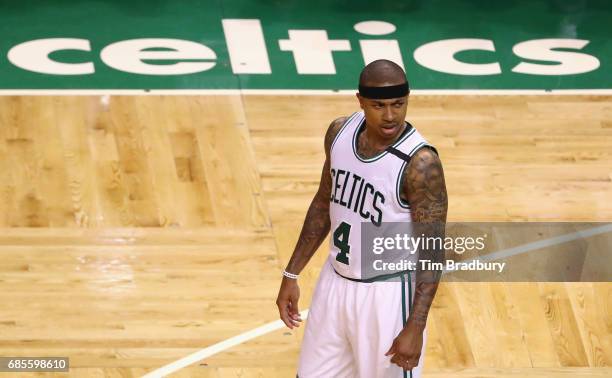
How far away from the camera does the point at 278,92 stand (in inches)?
381

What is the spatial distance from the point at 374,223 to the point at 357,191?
0.14m

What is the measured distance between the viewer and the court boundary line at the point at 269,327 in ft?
21.7

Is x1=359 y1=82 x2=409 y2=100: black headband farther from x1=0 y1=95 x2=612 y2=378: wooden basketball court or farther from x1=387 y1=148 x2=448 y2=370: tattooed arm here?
x1=0 y1=95 x2=612 y2=378: wooden basketball court

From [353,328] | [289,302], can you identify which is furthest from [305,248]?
[353,328]

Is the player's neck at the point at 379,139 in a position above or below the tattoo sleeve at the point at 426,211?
above

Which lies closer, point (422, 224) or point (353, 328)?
point (422, 224)

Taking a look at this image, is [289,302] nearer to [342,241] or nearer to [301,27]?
[342,241]

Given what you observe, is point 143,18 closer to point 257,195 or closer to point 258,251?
point 257,195

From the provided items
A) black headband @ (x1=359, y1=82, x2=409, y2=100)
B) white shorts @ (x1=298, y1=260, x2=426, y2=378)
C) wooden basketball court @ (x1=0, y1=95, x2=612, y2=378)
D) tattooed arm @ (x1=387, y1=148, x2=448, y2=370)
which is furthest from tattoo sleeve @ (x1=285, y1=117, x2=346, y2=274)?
wooden basketball court @ (x1=0, y1=95, x2=612, y2=378)

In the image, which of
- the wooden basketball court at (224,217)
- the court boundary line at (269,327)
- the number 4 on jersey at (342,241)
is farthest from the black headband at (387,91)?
the court boundary line at (269,327)

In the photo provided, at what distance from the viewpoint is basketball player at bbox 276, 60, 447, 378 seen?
4898 mm

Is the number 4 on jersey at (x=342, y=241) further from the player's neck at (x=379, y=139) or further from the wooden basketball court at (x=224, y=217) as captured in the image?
the wooden basketball court at (x=224, y=217)

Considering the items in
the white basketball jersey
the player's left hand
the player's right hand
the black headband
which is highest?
the black headband

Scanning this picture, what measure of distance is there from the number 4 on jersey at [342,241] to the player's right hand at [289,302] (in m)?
0.29
